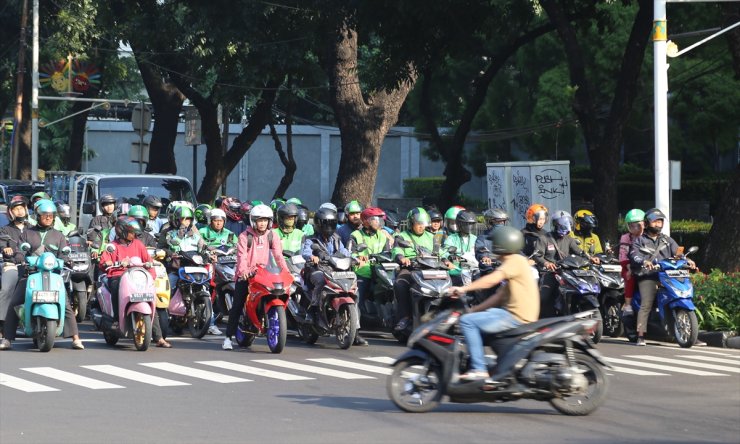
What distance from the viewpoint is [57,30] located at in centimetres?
4066

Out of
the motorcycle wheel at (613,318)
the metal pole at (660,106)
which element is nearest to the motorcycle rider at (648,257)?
the motorcycle wheel at (613,318)

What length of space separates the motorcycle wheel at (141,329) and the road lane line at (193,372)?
1093 millimetres

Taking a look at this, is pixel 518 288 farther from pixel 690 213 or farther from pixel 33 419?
pixel 690 213

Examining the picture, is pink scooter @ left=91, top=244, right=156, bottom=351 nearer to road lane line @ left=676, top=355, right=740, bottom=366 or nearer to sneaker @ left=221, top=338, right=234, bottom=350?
sneaker @ left=221, top=338, right=234, bottom=350

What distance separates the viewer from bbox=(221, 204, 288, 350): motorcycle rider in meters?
14.8

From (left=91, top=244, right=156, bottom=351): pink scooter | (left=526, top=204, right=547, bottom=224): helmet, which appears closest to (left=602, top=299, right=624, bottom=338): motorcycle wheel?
(left=526, top=204, right=547, bottom=224): helmet

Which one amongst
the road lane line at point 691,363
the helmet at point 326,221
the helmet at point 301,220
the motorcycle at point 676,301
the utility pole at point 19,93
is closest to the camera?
the road lane line at point 691,363

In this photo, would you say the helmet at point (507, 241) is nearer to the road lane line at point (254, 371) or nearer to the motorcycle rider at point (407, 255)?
the road lane line at point (254, 371)

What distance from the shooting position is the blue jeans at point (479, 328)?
392 inches

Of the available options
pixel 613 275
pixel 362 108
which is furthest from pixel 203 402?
pixel 362 108

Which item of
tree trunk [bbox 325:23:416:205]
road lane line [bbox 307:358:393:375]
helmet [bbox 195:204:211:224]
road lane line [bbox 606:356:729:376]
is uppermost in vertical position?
tree trunk [bbox 325:23:416:205]

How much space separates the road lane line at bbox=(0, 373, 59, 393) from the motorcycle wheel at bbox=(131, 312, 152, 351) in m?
2.50

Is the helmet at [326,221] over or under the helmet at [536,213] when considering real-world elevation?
under

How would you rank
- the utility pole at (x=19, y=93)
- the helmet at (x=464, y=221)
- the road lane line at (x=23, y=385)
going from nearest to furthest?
the road lane line at (x=23, y=385) < the helmet at (x=464, y=221) < the utility pole at (x=19, y=93)
